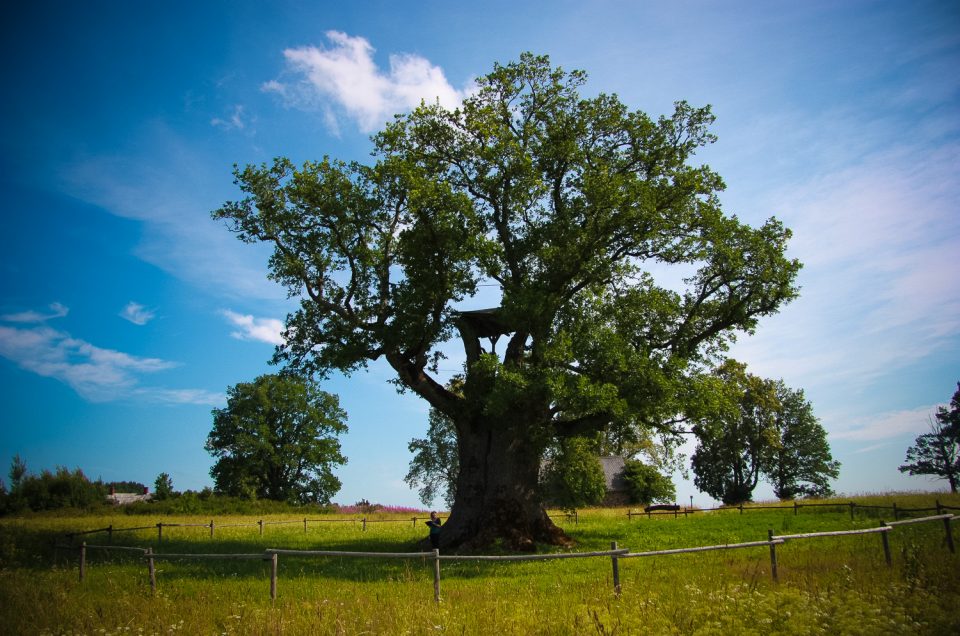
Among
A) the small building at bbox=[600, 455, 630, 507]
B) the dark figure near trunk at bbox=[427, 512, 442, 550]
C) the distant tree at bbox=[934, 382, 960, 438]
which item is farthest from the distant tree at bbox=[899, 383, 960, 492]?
the dark figure near trunk at bbox=[427, 512, 442, 550]

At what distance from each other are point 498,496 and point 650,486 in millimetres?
39229

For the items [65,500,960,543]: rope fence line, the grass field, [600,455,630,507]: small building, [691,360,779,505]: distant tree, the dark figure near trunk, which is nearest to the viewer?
the grass field

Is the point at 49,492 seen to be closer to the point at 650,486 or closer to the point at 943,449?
the point at 650,486

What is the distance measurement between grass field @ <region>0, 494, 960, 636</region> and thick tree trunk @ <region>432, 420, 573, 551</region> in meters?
3.56

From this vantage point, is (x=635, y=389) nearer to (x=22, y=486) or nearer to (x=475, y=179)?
(x=475, y=179)

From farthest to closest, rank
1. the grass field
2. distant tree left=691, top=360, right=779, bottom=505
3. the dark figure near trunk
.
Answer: distant tree left=691, top=360, right=779, bottom=505
the dark figure near trunk
the grass field

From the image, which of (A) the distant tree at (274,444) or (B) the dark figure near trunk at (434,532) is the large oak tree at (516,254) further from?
(A) the distant tree at (274,444)

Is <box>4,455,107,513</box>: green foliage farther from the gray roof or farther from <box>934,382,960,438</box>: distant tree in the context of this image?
<box>934,382,960,438</box>: distant tree

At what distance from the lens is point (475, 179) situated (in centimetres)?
2416

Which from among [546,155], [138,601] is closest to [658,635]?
[138,601]

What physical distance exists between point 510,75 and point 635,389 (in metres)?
13.7

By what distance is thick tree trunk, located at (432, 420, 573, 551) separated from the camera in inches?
893

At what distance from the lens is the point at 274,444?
58000 millimetres

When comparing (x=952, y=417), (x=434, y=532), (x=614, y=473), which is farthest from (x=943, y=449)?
(x=434, y=532)
